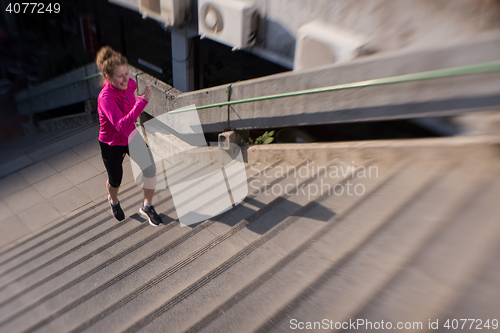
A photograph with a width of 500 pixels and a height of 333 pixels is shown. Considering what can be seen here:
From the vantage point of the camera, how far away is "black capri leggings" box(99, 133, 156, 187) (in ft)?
10.4

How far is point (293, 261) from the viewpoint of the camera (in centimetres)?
248

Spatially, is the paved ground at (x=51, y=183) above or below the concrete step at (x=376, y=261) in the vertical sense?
below

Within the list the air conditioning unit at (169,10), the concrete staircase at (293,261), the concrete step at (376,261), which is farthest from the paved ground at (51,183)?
the concrete step at (376,261)

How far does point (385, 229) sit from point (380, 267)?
1.24ft

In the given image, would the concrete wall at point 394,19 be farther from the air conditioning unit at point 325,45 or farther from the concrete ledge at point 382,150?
the concrete ledge at point 382,150

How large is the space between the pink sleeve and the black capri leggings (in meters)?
0.41

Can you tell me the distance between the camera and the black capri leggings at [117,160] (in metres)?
3.16

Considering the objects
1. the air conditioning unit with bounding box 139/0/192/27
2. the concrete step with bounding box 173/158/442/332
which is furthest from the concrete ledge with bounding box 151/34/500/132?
the air conditioning unit with bounding box 139/0/192/27

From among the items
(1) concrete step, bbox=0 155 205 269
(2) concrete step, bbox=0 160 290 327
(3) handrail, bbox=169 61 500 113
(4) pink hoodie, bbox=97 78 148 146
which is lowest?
(1) concrete step, bbox=0 155 205 269

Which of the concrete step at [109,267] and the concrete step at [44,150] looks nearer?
the concrete step at [109,267]

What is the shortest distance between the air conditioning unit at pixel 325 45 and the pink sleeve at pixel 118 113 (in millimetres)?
2866

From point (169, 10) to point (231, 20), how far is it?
1.94 meters

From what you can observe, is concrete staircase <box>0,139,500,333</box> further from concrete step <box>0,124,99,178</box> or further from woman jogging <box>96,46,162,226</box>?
concrete step <box>0,124,99,178</box>

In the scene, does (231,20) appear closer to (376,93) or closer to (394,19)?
(394,19)
